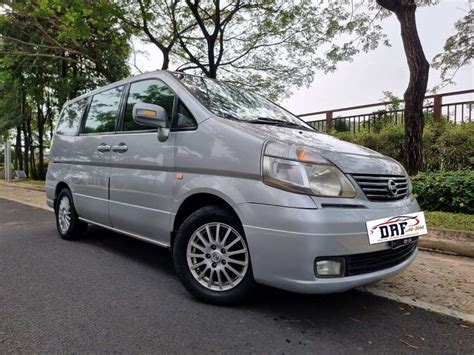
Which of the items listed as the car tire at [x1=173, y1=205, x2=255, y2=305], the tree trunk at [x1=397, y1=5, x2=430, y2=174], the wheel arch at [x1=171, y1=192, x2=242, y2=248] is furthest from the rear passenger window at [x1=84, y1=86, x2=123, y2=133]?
the tree trunk at [x1=397, y1=5, x2=430, y2=174]

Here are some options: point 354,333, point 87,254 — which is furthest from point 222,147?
point 87,254

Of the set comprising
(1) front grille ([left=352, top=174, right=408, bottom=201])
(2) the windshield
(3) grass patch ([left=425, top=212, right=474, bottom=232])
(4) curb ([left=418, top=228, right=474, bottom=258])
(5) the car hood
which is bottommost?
(4) curb ([left=418, top=228, right=474, bottom=258])

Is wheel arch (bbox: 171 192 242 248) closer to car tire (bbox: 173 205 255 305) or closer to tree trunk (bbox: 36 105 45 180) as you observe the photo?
car tire (bbox: 173 205 255 305)

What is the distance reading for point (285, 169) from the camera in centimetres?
239

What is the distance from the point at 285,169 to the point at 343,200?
41 cm

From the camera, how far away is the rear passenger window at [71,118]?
470 centimetres

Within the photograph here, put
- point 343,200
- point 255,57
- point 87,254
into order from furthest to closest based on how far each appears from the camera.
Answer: point 255,57 → point 87,254 → point 343,200

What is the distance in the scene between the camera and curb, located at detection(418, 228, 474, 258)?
13.5 feet

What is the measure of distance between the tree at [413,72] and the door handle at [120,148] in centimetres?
518

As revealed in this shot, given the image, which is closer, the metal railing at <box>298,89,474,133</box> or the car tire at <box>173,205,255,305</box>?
the car tire at <box>173,205,255,305</box>

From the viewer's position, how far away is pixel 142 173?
3.35m

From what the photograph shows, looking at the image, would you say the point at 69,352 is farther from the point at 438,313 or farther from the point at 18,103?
the point at 18,103

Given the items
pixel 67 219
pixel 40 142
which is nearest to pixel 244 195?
pixel 67 219

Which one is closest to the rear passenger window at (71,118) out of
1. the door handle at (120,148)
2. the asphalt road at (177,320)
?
the door handle at (120,148)
